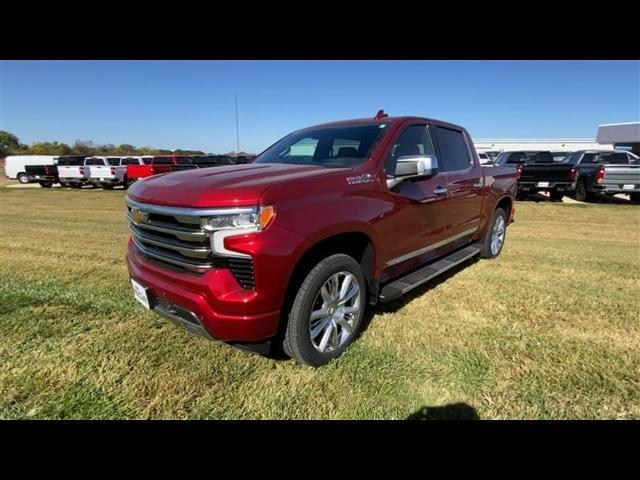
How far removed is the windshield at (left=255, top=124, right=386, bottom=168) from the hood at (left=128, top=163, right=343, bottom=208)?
400 millimetres

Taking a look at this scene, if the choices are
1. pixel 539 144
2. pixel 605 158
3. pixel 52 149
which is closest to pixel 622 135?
pixel 539 144

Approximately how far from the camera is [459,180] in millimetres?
4297

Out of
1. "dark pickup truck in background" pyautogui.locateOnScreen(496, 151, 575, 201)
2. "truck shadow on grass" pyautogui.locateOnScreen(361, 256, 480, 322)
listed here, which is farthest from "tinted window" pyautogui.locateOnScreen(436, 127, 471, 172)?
"dark pickup truck in background" pyautogui.locateOnScreen(496, 151, 575, 201)

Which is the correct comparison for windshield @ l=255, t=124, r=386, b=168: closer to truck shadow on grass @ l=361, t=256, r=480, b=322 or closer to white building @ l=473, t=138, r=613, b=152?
truck shadow on grass @ l=361, t=256, r=480, b=322

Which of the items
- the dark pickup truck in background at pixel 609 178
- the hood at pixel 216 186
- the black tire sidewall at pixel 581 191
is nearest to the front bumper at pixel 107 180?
the hood at pixel 216 186

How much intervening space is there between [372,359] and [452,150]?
9.15 feet

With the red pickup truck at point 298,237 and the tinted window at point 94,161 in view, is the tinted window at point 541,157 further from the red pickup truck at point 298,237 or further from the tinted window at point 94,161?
the tinted window at point 94,161

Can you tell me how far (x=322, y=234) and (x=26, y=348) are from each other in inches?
102

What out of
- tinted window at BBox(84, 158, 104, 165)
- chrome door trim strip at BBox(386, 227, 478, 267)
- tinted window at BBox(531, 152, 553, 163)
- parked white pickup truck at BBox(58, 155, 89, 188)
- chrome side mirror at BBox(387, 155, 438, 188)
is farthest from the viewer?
tinted window at BBox(84, 158, 104, 165)

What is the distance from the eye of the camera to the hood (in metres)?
2.25
